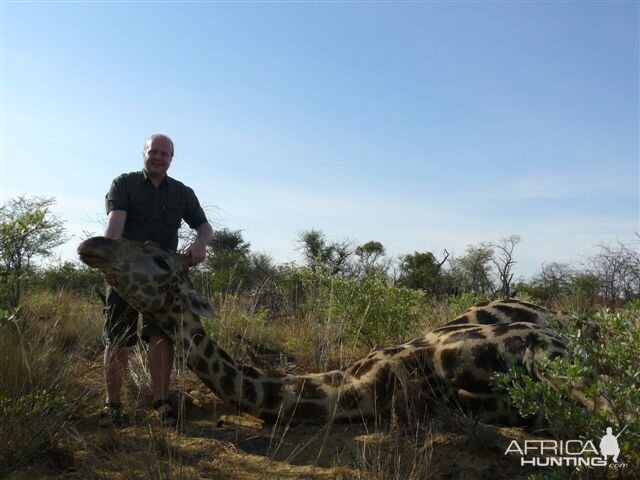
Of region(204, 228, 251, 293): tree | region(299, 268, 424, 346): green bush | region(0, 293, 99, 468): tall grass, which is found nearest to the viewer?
region(0, 293, 99, 468): tall grass

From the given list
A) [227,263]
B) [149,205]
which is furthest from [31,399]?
[227,263]

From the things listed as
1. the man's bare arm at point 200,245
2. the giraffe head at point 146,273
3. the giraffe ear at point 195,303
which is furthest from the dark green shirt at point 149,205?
the giraffe ear at point 195,303

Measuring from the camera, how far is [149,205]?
16.5 ft

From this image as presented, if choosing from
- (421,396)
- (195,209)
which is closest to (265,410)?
(421,396)

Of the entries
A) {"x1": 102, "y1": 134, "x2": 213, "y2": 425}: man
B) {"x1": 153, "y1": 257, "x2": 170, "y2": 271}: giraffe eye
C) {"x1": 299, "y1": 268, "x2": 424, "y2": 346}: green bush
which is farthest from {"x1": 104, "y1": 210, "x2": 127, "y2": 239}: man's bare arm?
{"x1": 299, "y1": 268, "x2": 424, "y2": 346}: green bush

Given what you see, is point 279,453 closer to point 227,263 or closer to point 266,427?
point 266,427

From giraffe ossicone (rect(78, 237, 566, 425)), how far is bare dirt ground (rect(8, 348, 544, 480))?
15 centimetres

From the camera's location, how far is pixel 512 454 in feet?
12.2

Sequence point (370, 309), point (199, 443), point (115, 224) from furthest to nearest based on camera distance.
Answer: point (370, 309) < point (115, 224) < point (199, 443)

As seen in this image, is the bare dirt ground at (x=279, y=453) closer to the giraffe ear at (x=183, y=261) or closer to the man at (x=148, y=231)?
the man at (x=148, y=231)

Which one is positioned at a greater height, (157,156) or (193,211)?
(157,156)

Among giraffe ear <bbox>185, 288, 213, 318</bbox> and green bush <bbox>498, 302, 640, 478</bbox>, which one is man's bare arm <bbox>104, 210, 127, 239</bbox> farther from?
green bush <bbox>498, 302, 640, 478</bbox>

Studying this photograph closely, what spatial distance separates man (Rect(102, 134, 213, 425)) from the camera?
15.3 feet

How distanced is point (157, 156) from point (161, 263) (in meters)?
0.98
